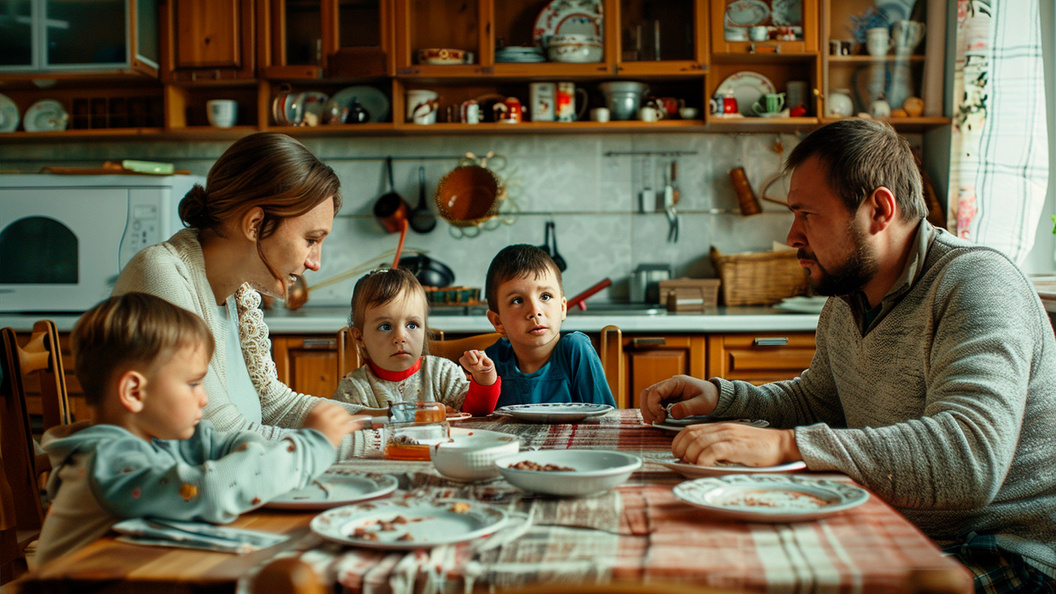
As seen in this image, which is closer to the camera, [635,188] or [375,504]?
[375,504]

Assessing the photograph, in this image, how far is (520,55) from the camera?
3586mm

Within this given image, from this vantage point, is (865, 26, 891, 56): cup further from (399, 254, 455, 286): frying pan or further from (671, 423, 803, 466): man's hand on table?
(671, 423, 803, 466): man's hand on table

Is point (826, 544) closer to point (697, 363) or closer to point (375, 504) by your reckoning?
point (375, 504)

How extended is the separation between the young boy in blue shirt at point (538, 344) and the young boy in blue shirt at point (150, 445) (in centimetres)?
104

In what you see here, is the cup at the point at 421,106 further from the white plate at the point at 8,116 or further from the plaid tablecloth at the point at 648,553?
the plaid tablecloth at the point at 648,553

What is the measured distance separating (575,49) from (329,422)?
9.04 ft

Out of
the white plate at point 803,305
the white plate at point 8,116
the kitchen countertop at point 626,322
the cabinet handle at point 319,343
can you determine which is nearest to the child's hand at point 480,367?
the kitchen countertop at point 626,322

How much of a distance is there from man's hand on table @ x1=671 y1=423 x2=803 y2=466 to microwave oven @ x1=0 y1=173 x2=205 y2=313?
2.81 meters

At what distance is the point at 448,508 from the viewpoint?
38.6 inches

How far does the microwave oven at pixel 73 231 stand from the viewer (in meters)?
3.43

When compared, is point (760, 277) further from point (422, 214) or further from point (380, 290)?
point (380, 290)

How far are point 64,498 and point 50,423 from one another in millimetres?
1168

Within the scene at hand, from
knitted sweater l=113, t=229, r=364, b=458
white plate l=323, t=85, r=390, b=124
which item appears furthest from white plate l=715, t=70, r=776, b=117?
knitted sweater l=113, t=229, r=364, b=458

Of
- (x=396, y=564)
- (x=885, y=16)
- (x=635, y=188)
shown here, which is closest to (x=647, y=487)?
(x=396, y=564)
